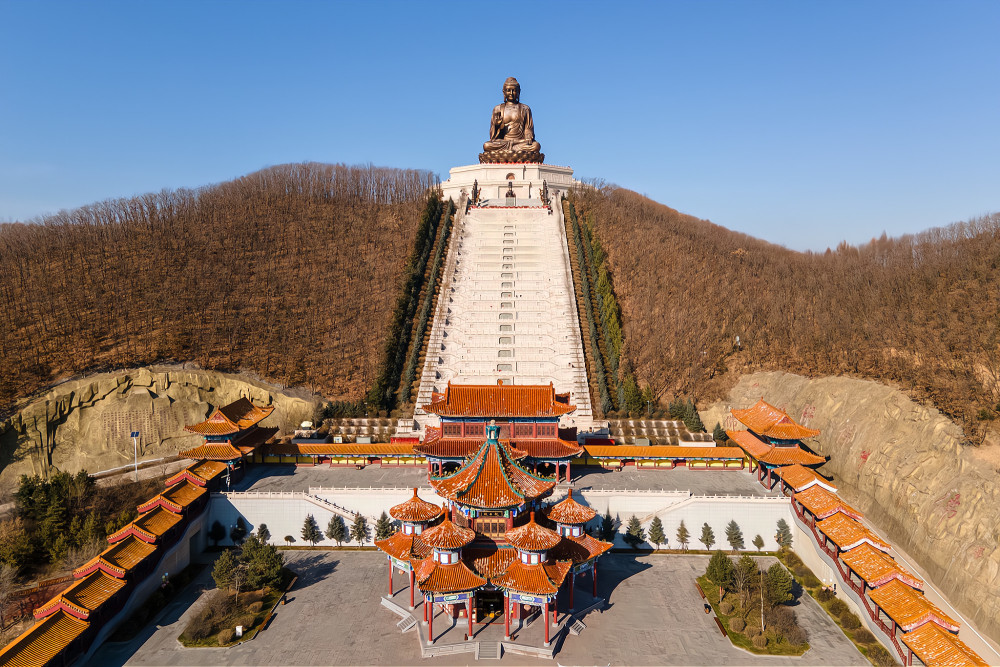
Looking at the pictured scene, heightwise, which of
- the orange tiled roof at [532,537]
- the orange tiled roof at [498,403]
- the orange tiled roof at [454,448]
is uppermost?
the orange tiled roof at [498,403]

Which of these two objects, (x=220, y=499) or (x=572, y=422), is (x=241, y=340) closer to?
(x=220, y=499)

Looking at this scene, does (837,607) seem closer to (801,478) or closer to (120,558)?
(801,478)

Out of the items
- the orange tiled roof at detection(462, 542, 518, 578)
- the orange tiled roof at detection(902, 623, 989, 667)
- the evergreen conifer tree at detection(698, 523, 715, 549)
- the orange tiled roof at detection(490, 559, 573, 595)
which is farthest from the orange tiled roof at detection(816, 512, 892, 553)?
the orange tiled roof at detection(462, 542, 518, 578)

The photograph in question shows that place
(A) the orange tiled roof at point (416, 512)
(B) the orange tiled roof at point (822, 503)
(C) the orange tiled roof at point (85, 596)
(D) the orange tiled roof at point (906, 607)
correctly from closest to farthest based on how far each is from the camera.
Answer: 1. (D) the orange tiled roof at point (906, 607)
2. (C) the orange tiled roof at point (85, 596)
3. (A) the orange tiled roof at point (416, 512)
4. (B) the orange tiled roof at point (822, 503)

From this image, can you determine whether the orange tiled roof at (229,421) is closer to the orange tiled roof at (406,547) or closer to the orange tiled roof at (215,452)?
the orange tiled roof at (215,452)

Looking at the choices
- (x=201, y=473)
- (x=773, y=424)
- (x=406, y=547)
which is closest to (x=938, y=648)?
(x=773, y=424)

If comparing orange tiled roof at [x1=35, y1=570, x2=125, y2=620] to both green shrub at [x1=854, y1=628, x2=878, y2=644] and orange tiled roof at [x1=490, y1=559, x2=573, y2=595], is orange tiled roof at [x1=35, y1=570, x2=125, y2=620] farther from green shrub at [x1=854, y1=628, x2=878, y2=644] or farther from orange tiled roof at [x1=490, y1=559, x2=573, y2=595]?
green shrub at [x1=854, y1=628, x2=878, y2=644]

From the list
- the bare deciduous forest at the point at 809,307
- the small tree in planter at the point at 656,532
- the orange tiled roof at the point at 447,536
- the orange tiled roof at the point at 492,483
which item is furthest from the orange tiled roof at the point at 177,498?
the bare deciduous forest at the point at 809,307
